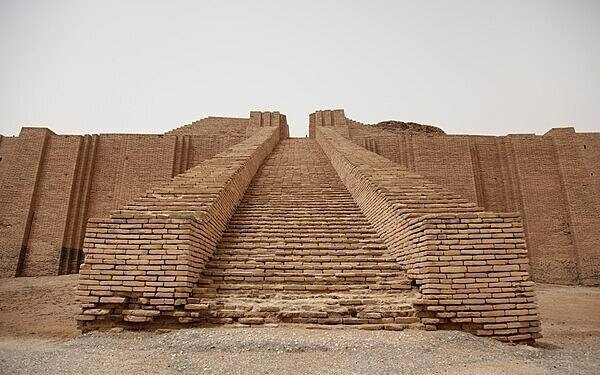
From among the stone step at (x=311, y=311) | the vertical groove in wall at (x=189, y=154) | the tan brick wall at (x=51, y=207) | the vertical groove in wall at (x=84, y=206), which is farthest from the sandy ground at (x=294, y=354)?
the vertical groove in wall at (x=189, y=154)

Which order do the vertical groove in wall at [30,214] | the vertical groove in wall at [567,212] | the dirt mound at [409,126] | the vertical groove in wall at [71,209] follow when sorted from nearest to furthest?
the vertical groove in wall at [30,214], the vertical groove in wall at [71,209], the vertical groove in wall at [567,212], the dirt mound at [409,126]

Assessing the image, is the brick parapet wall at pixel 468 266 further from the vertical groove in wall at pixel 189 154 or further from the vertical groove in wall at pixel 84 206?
the vertical groove in wall at pixel 84 206

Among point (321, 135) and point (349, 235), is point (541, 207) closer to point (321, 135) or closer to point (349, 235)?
point (321, 135)

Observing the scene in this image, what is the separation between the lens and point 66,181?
9.54 metres

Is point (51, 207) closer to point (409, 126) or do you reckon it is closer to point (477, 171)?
point (477, 171)

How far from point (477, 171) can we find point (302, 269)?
7863mm

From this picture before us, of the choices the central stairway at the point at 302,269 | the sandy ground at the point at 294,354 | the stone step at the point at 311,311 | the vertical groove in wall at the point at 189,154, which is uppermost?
the vertical groove in wall at the point at 189,154

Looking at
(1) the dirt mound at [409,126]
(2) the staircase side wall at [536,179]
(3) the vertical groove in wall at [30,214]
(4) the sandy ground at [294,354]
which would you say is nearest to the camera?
(4) the sandy ground at [294,354]

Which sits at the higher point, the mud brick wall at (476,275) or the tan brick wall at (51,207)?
the tan brick wall at (51,207)

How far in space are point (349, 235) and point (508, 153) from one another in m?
7.67

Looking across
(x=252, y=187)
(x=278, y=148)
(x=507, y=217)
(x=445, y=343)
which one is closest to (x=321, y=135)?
(x=278, y=148)

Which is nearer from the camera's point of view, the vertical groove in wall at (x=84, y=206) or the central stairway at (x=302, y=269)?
the central stairway at (x=302, y=269)

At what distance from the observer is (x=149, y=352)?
273 cm

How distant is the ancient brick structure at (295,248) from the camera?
323 centimetres
